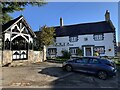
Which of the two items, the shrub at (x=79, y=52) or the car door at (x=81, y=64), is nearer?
the car door at (x=81, y=64)

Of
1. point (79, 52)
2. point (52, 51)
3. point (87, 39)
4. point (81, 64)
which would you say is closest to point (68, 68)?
point (81, 64)

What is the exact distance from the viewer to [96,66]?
44.4 ft

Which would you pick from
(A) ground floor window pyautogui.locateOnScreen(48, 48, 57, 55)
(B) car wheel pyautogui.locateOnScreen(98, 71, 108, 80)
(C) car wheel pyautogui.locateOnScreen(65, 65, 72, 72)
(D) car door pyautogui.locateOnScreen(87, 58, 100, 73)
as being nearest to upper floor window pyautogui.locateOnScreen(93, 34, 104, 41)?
(A) ground floor window pyautogui.locateOnScreen(48, 48, 57, 55)

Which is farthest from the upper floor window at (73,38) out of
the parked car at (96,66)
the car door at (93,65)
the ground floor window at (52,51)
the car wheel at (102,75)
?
the car wheel at (102,75)

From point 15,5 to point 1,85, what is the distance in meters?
12.5

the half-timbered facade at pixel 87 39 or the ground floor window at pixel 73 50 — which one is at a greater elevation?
the half-timbered facade at pixel 87 39

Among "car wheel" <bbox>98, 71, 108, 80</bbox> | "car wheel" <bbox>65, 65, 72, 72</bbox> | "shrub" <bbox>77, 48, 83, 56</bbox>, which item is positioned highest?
"shrub" <bbox>77, 48, 83, 56</bbox>

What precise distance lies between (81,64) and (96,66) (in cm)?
131

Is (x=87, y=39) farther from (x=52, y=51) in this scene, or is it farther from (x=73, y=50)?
(x=52, y=51)

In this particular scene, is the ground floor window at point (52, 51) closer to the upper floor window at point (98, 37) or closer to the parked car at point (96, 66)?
the upper floor window at point (98, 37)

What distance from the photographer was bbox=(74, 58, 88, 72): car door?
14055mm

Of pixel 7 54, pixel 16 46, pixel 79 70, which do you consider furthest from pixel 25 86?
pixel 16 46

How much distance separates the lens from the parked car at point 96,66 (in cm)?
1318

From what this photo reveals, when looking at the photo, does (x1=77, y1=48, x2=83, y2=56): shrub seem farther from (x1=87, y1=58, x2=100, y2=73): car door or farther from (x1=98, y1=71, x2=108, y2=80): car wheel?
(x1=98, y1=71, x2=108, y2=80): car wheel
